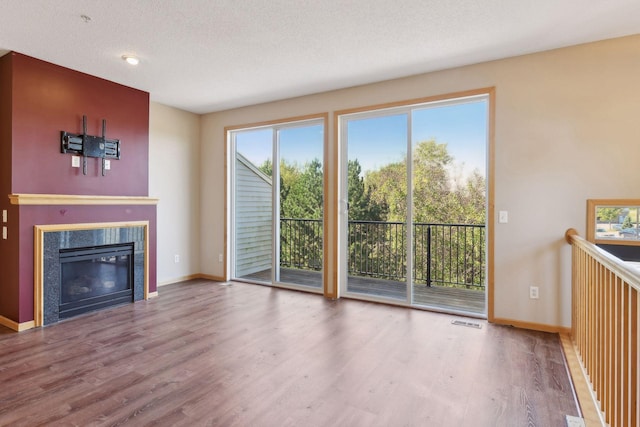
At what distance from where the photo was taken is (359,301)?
13.6 feet

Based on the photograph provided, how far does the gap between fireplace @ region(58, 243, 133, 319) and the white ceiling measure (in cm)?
199

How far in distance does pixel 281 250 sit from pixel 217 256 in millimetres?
1150

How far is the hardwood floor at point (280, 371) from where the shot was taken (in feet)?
6.18

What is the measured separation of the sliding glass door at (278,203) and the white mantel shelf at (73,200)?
1.40 m

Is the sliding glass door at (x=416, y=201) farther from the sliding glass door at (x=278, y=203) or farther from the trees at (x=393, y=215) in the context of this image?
the sliding glass door at (x=278, y=203)

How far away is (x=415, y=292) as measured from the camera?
4398mm

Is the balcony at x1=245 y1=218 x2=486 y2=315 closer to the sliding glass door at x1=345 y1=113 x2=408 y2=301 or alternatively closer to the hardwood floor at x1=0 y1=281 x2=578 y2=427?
the sliding glass door at x1=345 y1=113 x2=408 y2=301

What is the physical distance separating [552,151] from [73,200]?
4.76 meters

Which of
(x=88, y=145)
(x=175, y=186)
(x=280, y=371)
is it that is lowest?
(x=280, y=371)

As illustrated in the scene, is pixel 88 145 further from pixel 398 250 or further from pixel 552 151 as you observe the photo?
pixel 552 151

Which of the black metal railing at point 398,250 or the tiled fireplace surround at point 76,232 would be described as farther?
the black metal railing at point 398,250

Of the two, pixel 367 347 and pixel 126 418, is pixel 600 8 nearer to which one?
pixel 367 347

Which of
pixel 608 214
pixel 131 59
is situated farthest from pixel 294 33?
pixel 608 214

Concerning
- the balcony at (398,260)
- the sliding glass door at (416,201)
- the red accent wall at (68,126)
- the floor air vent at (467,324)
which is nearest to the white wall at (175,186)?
the red accent wall at (68,126)
